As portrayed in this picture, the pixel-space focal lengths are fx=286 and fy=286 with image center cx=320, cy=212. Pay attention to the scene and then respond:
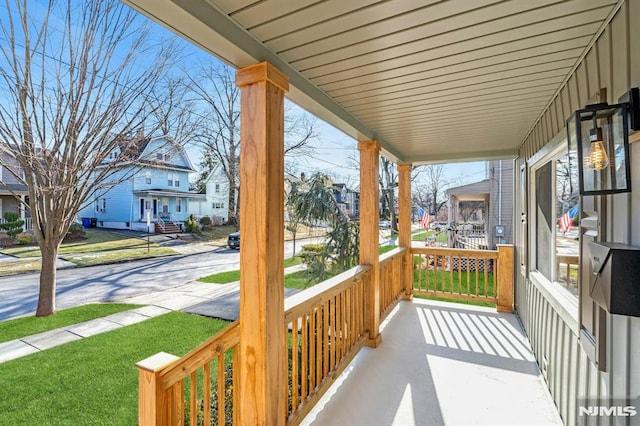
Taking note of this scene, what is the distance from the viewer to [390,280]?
14.1 ft

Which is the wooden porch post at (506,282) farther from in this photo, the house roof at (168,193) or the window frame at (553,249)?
the house roof at (168,193)

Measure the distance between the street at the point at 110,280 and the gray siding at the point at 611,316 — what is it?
4.04 m

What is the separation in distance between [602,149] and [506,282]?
3.74 metres

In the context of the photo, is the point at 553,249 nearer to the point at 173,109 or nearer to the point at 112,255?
the point at 173,109

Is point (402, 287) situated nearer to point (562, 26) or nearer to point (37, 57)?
point (562, 26)

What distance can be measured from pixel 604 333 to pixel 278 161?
6.09 feet

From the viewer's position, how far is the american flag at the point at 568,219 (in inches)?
79.4

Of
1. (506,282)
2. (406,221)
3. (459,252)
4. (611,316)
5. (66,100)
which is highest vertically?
(66,100)

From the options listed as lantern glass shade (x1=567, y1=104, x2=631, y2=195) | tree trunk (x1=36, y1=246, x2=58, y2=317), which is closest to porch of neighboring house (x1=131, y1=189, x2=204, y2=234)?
tree trunk (x1=36, y1=246, x2=58, y2=317)

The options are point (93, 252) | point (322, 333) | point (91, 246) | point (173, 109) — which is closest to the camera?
point (322, 333)

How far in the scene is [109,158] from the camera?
14.3 feet

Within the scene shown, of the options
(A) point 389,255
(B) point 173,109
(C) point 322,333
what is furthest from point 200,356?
(B) point 173,109

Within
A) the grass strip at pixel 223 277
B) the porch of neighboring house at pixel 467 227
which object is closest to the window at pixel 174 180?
the grass strip at pixel 223 277

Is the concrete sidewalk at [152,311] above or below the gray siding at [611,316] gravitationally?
below
